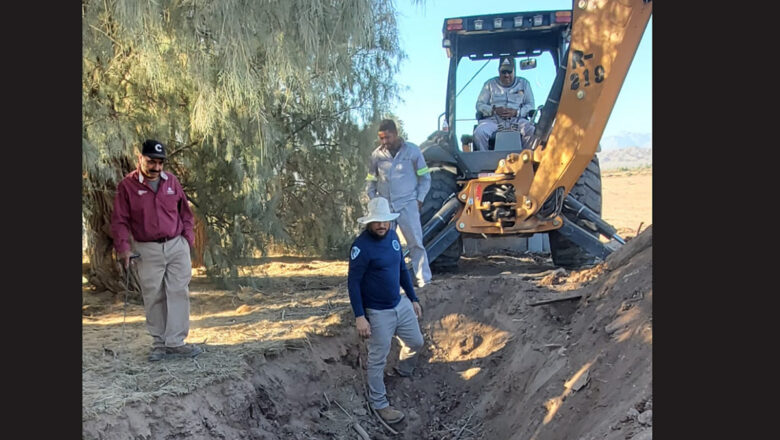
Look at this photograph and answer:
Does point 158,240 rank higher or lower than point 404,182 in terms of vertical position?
lower

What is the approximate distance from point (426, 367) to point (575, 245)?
2741 millimetres

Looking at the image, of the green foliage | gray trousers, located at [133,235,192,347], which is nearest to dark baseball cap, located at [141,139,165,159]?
the green foliage

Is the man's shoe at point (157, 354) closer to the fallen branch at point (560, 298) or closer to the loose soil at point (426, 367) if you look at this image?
the loose soil at point (426, 367)

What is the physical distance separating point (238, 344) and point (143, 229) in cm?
129

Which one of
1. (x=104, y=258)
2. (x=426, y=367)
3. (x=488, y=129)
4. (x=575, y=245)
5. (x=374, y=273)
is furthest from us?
(x=488, y=129)

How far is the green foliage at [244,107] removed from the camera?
3.52m

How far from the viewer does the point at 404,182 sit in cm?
572

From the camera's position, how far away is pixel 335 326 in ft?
17.0

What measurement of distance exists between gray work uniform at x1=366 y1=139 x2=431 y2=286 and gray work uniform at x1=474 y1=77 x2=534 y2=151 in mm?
1516

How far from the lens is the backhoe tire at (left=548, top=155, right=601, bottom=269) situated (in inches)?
264

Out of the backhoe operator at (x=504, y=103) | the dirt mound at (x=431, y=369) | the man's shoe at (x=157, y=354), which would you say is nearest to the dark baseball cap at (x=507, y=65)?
the backhoe operator at (x=504, y=103)

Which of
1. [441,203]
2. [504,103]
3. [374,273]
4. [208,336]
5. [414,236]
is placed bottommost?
[208,336]

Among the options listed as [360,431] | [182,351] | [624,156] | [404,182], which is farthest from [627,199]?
[624,156]

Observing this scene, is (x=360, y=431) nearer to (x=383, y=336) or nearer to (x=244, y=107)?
(x=383, y=336)
